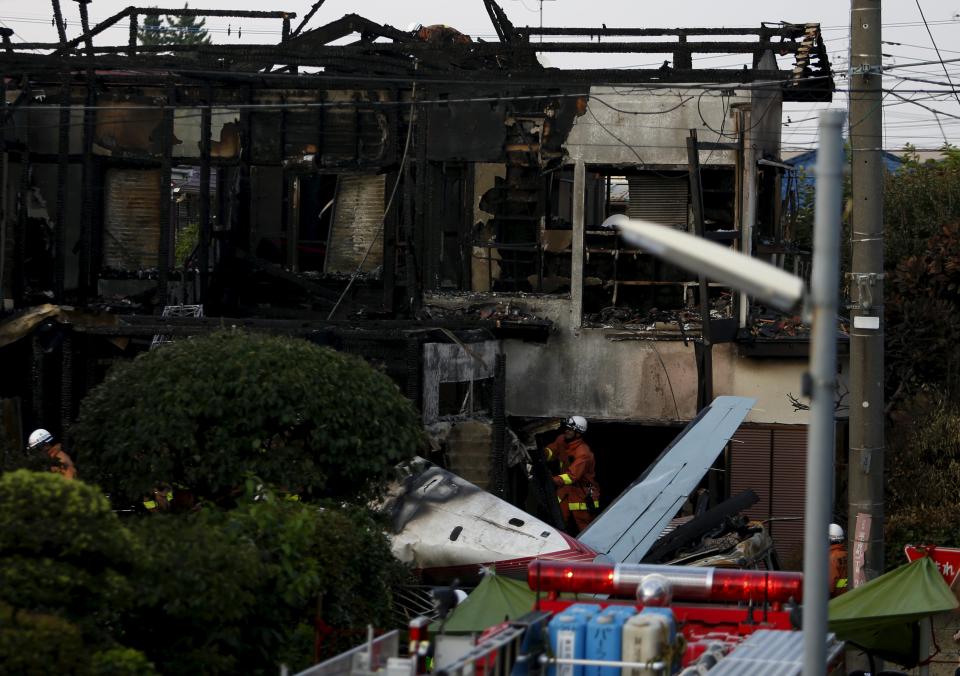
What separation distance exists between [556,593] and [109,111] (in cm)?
1578

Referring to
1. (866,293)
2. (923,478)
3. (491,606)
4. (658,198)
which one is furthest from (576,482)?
(491,606)

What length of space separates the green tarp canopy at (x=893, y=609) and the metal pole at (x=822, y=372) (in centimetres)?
552

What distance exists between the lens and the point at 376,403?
11.2 m

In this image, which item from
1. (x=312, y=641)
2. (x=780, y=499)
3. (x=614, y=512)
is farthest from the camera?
(x=780, y=499)

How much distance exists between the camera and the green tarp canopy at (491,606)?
9781mm

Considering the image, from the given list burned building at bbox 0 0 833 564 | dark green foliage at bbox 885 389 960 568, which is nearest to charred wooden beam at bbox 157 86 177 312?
burned building at bbox 0 0 833 564

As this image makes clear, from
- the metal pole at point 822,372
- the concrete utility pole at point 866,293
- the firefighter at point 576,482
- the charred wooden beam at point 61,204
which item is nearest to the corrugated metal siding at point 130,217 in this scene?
the charred wooden beam at point 61,204

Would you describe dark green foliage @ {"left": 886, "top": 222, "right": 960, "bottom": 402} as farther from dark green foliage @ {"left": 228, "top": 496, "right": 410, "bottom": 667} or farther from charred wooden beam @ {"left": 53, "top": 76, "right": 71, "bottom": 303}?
charred wooden beam @ {"left": 53, "top": 76, "right": 71, "bottom": 303}

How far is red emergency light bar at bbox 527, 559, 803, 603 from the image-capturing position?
28.0ft

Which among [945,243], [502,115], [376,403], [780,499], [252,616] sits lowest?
[780,499]

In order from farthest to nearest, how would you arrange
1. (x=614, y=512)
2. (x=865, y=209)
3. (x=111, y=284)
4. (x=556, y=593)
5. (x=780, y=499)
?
1. (x=111, y=284)
2. (x=780, y=499)
3. (x=614, y=512)
4. (x=865, y=209)
5. (x=556, y=593)

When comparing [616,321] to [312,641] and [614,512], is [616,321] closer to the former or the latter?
[614,512]

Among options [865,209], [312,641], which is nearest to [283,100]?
[865,209]

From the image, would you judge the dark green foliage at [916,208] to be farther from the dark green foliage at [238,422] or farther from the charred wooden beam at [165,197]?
the dark green foliage at [238,422]
